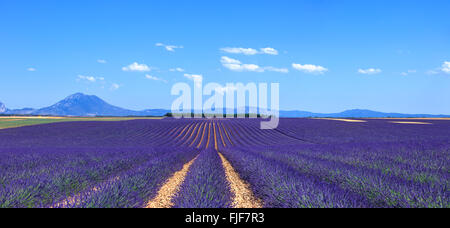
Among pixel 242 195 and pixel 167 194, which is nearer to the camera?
pixel 242 195

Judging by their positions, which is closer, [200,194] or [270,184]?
[200,194]

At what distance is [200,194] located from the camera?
142 inches

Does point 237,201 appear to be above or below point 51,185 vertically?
below

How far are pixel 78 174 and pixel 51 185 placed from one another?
3.21ft
